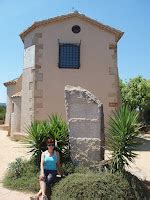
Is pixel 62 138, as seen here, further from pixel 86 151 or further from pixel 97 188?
pixel 97 188

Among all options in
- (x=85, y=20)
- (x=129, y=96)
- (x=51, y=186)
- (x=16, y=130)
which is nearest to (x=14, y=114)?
(x=16, y=130)

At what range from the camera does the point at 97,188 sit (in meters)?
7.27

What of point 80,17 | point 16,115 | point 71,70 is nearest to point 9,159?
point 71,70

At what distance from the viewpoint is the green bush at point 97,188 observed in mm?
7199

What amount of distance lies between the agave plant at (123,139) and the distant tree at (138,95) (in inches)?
871

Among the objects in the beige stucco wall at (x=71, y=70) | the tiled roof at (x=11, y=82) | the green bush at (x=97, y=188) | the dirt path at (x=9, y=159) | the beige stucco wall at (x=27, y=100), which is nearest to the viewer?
the green bush at (x=97, y=188)

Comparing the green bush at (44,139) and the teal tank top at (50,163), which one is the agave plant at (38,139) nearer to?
the green bush at (44,139)

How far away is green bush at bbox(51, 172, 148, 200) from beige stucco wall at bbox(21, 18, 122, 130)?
1036cm

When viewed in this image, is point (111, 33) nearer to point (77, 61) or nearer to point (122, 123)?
point (77, 61)

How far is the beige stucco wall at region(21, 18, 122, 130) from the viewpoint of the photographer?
59.2ft

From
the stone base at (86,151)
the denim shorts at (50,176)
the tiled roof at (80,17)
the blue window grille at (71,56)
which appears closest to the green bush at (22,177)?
the denim shorts at (50,176)

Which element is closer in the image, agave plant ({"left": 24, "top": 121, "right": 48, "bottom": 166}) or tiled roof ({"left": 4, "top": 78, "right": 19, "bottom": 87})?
agave plant ({"left": 24, "top": 121, "right": 48, "bottom": 166})

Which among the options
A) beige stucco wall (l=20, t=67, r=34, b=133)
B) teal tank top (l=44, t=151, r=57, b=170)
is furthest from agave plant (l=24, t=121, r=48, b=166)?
beige stucco wall (l=20, t=67, r=34, b=133)

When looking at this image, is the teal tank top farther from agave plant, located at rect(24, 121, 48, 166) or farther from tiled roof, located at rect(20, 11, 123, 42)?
tiled roof, located at rect(20, 11, 123, 42)
